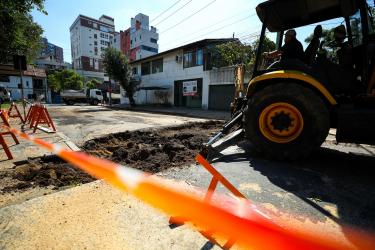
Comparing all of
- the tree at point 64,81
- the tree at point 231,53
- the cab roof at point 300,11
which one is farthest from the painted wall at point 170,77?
the tree at point 64,81

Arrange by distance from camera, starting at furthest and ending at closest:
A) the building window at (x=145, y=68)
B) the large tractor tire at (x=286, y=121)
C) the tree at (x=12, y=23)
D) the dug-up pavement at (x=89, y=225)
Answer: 1. the building window at (x=145, y=68)
2. the tree at (x=12, y=23)
3. the large tractor tire at (x=286, y=121)
4. the dug-up pavement at (x=89, y=225)

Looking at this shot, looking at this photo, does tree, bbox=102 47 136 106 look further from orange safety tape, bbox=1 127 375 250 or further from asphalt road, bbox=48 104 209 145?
orange safety tape, bbox=1 127 375 250

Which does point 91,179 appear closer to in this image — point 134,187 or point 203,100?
point 134,187

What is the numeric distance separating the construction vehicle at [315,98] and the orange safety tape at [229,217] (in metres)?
0.78

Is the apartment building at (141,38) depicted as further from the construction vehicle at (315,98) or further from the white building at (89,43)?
the construction vehicle at (315,98)

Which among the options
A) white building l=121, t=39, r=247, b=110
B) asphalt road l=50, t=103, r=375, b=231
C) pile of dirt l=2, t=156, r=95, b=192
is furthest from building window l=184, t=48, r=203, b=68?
pile of dirt l=2, t=156, r=95, b=192

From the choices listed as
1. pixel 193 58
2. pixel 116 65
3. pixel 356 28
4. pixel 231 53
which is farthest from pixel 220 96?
pixel 356 28

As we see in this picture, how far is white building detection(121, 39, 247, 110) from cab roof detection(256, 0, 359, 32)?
15.5 meters

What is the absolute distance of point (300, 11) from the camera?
430 centimetres

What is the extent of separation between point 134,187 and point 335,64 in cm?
373

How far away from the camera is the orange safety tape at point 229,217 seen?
6.31 ft

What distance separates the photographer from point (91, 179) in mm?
3805

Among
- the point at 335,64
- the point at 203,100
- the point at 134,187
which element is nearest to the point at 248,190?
the point at 134,187

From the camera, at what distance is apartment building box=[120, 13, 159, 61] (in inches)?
2574
